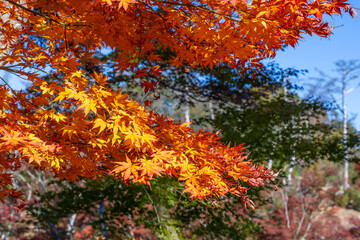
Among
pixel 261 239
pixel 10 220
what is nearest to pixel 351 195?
pixel 261 239

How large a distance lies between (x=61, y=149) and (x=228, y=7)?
1.64 m

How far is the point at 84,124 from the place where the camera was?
2.19 m

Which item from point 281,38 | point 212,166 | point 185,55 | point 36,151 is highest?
point 185,55

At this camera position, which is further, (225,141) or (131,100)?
(225,141)

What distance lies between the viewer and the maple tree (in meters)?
1.96

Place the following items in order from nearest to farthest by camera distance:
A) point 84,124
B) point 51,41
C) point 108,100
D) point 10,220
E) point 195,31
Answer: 1. point 108,100
2. point 84,124
3. point 195,31
4. point 51,41
5. point 10,220

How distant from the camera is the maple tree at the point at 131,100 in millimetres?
1955

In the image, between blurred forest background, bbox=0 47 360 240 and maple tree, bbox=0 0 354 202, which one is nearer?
maple tree, bbox=0 0 354 202

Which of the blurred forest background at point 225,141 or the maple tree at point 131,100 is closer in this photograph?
the maple tree at point 131,100

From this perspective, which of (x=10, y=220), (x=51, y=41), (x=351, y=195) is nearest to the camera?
(x=51, y=41)

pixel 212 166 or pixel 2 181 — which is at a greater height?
pixel 2 181

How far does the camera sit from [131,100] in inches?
82.7

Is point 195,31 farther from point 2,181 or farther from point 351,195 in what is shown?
point 351,195

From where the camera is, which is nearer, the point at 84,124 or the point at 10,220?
the point at 84,124
